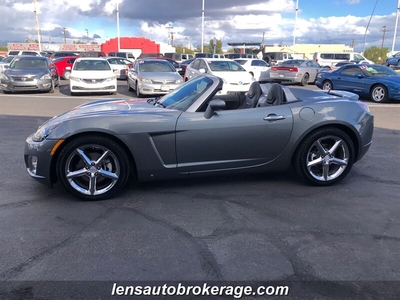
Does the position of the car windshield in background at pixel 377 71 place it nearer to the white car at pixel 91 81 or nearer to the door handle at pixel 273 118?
the white car at pixel 91 81

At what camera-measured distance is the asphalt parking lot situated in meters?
2.59

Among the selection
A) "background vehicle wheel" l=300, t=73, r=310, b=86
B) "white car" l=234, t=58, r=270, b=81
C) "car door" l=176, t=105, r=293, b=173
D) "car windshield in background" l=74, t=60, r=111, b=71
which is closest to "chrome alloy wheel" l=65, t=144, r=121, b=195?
"car door" l=176, t=105, r=293, b=173

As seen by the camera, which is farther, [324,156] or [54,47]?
[54,47]

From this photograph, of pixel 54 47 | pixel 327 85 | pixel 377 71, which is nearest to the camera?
pixel 377 71

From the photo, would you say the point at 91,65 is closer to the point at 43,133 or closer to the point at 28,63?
the point at 28,63

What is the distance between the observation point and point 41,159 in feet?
12.3

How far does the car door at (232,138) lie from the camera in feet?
12.8

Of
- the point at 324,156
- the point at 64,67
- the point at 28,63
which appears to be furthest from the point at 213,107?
the point at 64,67

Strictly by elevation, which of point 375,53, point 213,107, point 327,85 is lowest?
point 327,85

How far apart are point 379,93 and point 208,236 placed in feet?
38.9

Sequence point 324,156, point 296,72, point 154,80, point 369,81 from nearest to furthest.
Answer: point 324,156 → point 154,80 → point 369,81 → point 296,72

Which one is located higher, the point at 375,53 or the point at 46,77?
the point at 375,53

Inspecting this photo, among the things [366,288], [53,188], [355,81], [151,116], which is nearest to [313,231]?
[366,288]

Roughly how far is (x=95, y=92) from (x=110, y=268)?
41.4 ft
